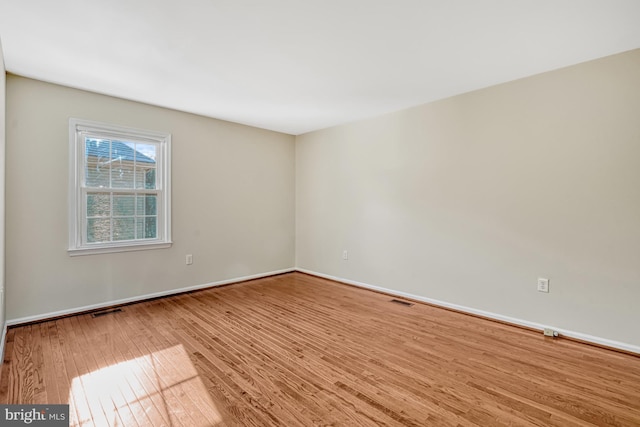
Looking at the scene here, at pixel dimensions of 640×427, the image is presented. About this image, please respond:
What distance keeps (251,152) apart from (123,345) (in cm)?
293

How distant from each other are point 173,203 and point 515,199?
3.78 m

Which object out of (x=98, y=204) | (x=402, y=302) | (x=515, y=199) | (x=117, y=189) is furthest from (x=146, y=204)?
(x=515, y=199)

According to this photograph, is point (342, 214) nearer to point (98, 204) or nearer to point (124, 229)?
point (124, 229)

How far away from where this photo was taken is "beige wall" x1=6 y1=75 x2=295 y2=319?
280 cm

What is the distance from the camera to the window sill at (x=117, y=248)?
10.1ft

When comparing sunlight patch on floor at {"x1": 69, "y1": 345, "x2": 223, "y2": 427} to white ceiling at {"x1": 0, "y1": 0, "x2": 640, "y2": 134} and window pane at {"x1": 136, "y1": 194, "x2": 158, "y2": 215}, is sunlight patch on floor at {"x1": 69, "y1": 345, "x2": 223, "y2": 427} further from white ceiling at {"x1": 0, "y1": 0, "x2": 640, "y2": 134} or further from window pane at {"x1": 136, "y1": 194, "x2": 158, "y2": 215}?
white ceiling at {"x1": 0, "y1": 0, "x2": 640, "y2": 134}

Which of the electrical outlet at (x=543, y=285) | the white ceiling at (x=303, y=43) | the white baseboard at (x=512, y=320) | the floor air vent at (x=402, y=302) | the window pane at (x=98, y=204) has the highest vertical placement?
the white ceiling at (x=303, y=43)

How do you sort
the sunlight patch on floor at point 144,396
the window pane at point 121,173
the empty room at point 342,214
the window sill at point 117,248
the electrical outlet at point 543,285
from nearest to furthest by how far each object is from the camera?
the sunlight patch on floor at point 144,396 → the empty room at point 342,214 → the electrical outlet at point 543,285 → the window sill at point 117,248 → the window pane at point 121,173

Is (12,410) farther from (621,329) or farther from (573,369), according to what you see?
(621,329)

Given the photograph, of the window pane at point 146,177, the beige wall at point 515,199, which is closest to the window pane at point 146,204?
the window pane at point 146,177

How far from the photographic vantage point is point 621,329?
7.80 feet

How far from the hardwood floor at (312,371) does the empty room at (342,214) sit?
2 cm

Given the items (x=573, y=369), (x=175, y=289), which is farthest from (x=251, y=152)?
(x=573, y=369)

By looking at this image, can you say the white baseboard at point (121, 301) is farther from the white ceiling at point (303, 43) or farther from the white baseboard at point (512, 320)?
the white ceiling at point (303, 43)
